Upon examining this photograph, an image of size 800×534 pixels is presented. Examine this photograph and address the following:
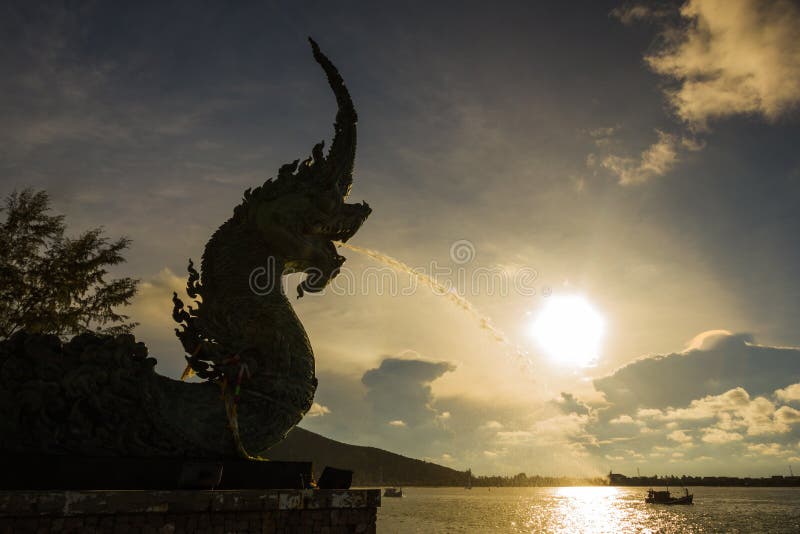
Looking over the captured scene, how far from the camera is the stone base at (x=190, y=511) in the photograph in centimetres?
543

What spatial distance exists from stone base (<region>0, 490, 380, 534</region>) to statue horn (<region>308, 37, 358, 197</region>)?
522 centimetres

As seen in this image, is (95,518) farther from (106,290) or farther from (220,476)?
(106,290)

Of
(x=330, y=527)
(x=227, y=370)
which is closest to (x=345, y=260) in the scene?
(x=227, y=370)

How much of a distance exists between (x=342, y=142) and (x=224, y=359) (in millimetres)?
4390

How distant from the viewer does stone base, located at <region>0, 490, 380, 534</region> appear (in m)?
5.43

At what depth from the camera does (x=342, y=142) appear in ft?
31.0

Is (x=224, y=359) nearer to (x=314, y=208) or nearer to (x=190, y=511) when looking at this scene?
(x=190, y=511)

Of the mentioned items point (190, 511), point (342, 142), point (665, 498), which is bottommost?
point (190, 511)

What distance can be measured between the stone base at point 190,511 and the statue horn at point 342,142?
5.22 meters

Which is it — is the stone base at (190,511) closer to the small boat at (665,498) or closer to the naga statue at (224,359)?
the naga statue at (224,359)

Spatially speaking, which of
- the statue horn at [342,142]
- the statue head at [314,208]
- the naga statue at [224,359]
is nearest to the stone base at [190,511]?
the naga statue at [224,359]

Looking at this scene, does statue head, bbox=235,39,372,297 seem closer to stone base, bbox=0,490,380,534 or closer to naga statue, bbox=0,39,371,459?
naga statue, bbox=0,39,371,459

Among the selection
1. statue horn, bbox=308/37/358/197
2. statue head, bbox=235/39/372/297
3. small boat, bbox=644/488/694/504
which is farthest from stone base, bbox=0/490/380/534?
small boat, bbox=644/488/694/504

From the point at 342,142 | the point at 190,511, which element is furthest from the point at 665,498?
the point at 190,511
